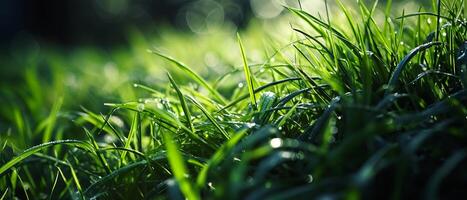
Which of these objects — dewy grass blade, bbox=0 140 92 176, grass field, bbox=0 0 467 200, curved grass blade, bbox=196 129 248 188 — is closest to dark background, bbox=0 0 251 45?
grass field, bbox=0 0 467 200

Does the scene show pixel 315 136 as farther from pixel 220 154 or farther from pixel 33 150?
pixel 33 150

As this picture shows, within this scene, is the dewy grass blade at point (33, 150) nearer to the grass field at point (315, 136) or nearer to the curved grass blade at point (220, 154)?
the grass field at point (315, 136)

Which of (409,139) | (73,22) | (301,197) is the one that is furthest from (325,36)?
(73,22)

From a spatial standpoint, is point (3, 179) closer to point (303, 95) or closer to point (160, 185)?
point (160, 185)

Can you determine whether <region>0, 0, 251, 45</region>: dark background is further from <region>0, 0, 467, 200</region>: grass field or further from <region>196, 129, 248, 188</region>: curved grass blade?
<region>196, 129, 248, 188</region>: curved grass blade

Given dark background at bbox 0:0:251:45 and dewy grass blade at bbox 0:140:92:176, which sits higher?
dark background at bbox 0:0:251:45

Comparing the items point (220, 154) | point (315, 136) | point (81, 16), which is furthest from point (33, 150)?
point (81, 16)

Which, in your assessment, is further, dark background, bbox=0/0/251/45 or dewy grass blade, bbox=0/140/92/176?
dark background, bbox=0/0/251/45

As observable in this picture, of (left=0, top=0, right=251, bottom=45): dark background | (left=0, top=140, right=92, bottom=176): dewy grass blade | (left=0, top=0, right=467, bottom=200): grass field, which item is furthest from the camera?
A: (left=0, top=0, right=251, bottom=45): dark background

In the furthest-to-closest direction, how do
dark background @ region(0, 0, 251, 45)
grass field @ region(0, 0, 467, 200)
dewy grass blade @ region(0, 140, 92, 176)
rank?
dark background @ region(0, 0, 251, 45) → dewy grass blade @ region(0, 140, 92, 176) → grass field @ region(0, 0, 467, 200)
